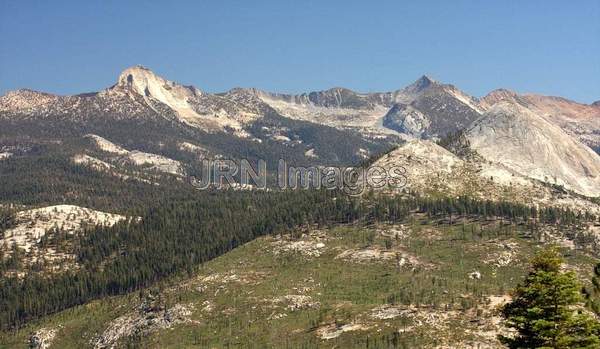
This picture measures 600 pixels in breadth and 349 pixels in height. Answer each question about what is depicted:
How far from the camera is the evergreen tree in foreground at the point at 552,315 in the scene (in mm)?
61906

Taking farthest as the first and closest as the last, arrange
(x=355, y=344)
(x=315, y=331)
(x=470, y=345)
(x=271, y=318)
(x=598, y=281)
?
1. (x=271, y=318)
2. (x=315, y=331)
3. (x=355, y=344)
4. (x=470, y=345)
5. (x=598, y=281)

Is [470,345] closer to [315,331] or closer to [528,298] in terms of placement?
[315,331]

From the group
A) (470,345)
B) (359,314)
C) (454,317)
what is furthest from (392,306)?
(470,345)

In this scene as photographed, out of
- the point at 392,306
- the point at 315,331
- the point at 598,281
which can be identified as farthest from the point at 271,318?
the point at 598,281

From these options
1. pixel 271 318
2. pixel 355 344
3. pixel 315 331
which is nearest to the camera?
pixel 355 344

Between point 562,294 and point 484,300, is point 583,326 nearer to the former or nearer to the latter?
point 562,294

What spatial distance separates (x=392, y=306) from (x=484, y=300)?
22.5 metres

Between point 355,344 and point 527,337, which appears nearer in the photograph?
point 527,337

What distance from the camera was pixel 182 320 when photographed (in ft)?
655

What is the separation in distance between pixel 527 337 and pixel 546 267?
640 cm

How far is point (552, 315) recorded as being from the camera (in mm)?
62594

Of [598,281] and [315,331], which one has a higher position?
[598,281]

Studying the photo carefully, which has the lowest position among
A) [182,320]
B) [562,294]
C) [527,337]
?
[182,320]

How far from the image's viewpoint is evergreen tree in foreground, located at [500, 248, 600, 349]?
61.9 meters
